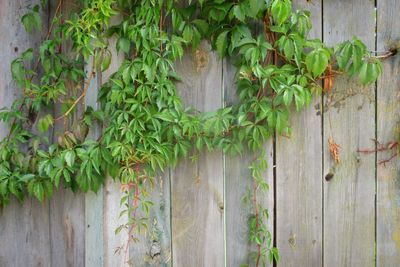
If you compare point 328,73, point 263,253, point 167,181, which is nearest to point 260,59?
point 328,73

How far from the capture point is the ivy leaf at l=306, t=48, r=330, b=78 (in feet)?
6.12

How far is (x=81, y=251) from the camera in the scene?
217 centimetres

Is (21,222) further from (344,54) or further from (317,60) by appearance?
(344,54)

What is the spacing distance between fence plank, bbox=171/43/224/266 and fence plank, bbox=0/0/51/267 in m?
0.62

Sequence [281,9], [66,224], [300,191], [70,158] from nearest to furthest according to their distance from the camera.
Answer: [281,9]
[70,158]
[300,191]
[66,224]

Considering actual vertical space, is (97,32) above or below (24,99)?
above

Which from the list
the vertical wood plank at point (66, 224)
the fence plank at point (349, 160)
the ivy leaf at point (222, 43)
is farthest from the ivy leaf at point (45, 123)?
the fence plank at point (349, 160)

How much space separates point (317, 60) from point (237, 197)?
26.7 inches

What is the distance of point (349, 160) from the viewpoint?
6.70 feet

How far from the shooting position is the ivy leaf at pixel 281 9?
1.82 meters

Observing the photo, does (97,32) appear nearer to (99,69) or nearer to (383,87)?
(99,69)

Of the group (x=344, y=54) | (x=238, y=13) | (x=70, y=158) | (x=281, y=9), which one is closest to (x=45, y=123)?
(x=70, y=158)

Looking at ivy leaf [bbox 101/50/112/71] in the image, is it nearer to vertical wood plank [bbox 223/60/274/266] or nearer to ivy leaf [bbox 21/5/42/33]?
ivy leaf [bbox 21/5/42/33]

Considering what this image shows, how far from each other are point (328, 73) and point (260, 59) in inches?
11.4
